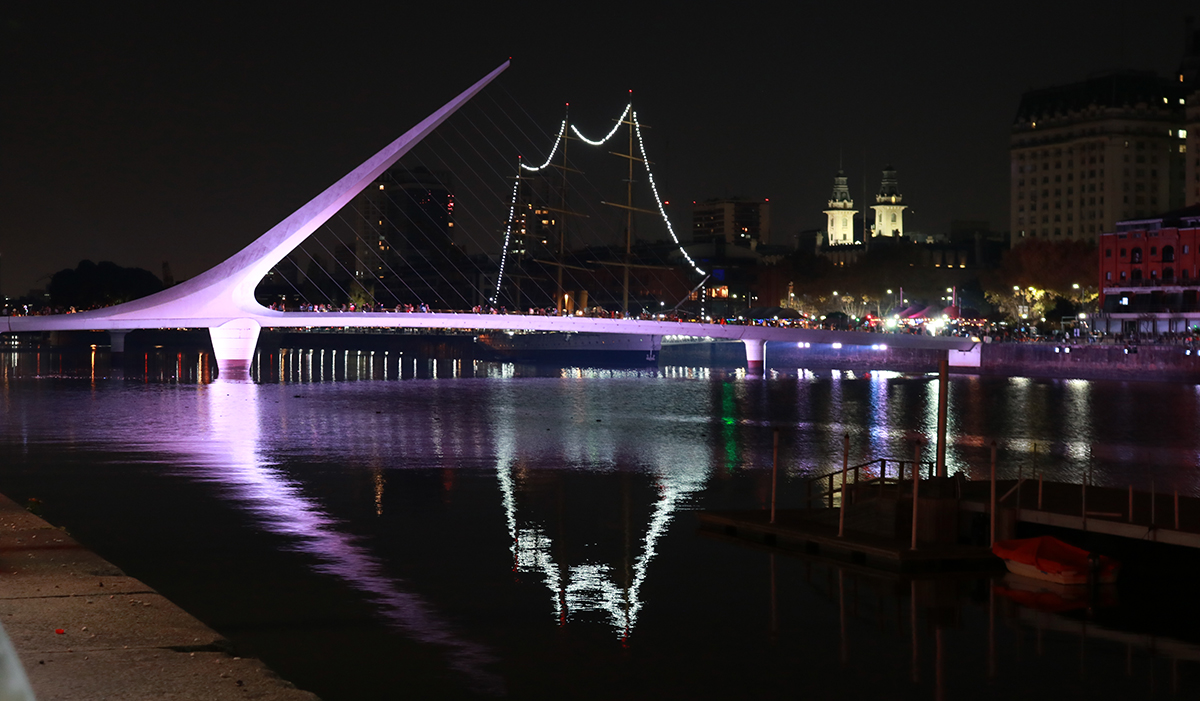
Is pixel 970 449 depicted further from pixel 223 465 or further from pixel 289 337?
pixel 289 337

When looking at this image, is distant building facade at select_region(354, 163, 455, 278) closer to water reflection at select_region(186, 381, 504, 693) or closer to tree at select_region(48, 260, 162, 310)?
tree at select_region(48, 260, 162, 310)

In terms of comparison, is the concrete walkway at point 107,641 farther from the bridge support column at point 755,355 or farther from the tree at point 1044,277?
the tree at point 1044,277

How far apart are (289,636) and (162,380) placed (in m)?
54.6

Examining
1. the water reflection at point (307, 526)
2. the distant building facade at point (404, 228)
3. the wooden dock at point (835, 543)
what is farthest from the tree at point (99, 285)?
the wooden dock at point (835, 543)

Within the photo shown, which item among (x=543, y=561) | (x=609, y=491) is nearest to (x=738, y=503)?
(x=609, y=491)

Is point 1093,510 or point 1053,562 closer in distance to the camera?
point 1053,562

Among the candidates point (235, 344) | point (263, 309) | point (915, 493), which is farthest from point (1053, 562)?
point (235, 344)

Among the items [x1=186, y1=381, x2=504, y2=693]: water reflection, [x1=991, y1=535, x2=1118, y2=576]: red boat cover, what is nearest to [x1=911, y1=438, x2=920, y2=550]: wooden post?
[x1=991, y1=535, x2=1118, y2=576]: red boat cover

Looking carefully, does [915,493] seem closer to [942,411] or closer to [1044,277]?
[942,411]

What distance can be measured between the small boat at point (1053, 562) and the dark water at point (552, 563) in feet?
1.38

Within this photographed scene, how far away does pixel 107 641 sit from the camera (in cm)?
729

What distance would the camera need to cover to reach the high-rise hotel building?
12606 cm

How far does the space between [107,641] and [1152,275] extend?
272ft

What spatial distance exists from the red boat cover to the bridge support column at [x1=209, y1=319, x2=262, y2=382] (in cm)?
5405
